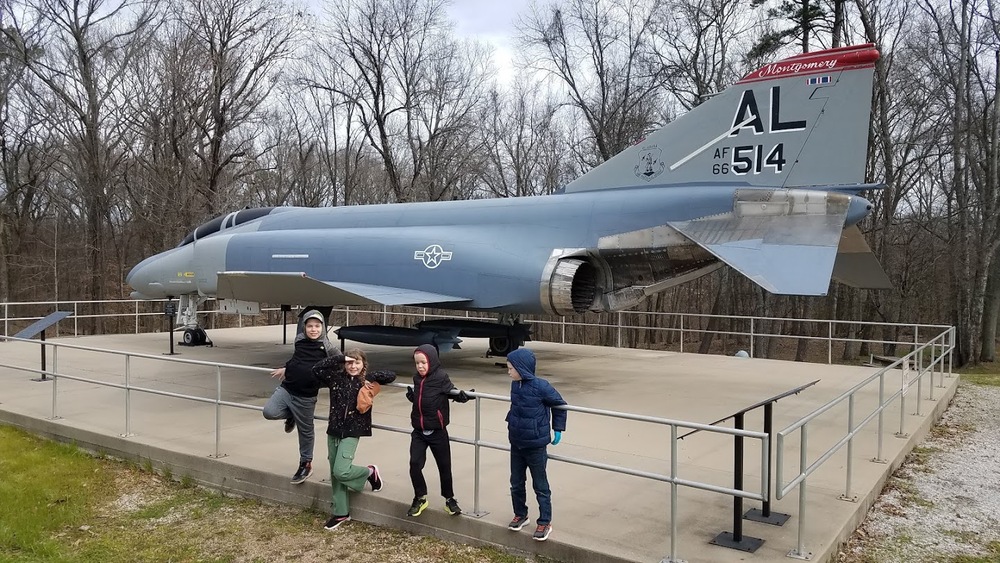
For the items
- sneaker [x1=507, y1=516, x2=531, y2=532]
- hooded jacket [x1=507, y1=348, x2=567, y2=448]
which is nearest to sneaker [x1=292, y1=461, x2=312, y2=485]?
sneaker [x1=507, y1=516, x2=531, y2=532]

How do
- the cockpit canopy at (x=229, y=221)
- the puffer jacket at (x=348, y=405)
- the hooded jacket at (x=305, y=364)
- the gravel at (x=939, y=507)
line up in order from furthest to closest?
the cockpit canopy at (x=229, y=221)
the hooded jacket at (x=305, y=364)
the puffer jacket at (x=348, y=405)
the gravel at (x=939, y=507)

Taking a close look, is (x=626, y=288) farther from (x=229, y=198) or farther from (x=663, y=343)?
(x=663, y=343)

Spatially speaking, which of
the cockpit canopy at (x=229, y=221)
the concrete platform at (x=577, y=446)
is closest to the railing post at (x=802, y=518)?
Answer: the concrete platform at (x=577, y=446)

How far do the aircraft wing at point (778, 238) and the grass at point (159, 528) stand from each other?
526 cm

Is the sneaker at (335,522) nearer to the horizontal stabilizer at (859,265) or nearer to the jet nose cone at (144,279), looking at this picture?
the horizontal stabilizer at (859,265)

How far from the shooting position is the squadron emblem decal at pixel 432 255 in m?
11.4

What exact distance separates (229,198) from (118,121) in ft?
16.3

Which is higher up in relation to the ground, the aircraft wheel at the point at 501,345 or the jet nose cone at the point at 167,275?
the jet nose cone at the point at 167,275

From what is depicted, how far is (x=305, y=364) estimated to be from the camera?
5.39 m

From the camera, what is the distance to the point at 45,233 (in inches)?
1344

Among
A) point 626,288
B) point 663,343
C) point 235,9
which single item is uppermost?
point 235,9

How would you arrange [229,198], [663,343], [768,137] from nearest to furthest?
[768,137], [229,198], [663,343]

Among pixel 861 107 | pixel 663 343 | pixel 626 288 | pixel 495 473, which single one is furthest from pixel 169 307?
pixel 663 343

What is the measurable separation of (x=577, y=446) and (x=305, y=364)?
9.60 ft
